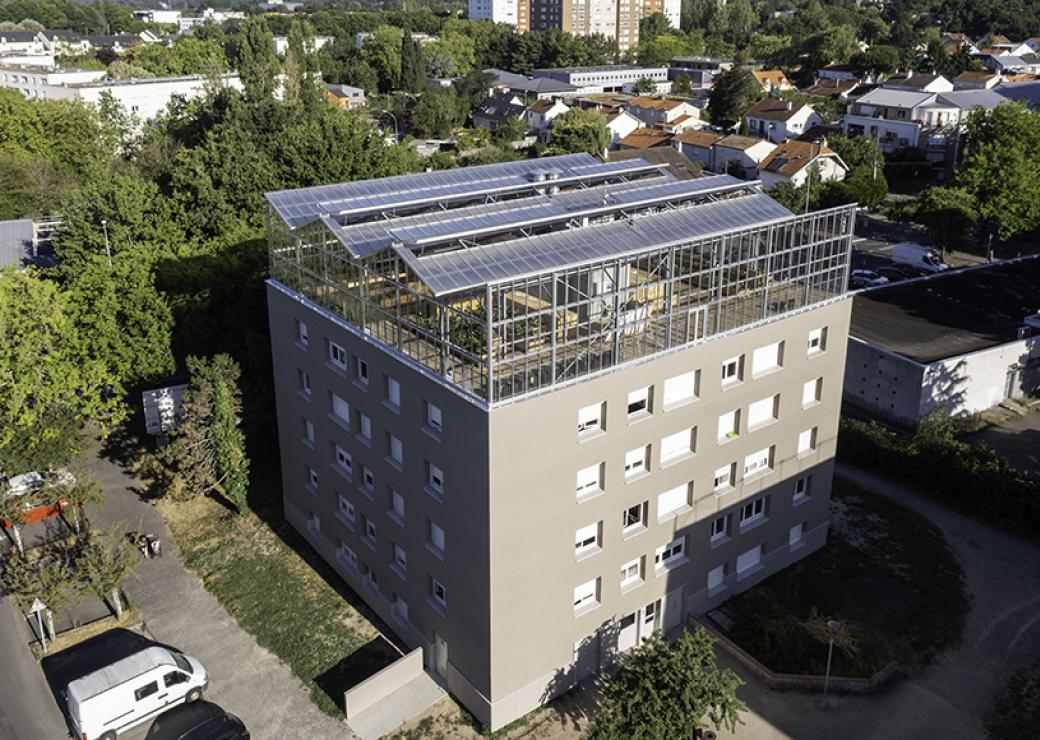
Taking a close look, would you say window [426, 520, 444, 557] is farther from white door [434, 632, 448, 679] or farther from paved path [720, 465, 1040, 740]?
paved path [720, 465, 1040, 740]

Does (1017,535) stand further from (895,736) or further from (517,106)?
(517,106)

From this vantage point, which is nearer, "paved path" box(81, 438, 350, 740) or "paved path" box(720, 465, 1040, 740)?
"paved path" box(720, 465, 1040, 740)

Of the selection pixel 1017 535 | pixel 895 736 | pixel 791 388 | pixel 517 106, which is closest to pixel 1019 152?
pixel 1017 535

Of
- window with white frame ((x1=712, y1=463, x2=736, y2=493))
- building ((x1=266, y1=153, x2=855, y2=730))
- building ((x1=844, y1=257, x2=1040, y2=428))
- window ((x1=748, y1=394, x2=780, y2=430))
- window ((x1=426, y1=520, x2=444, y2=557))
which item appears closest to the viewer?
building ((x1=266, y1=153, x2=855, y2=730))

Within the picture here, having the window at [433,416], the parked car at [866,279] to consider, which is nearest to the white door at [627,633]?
the window at [433,416]

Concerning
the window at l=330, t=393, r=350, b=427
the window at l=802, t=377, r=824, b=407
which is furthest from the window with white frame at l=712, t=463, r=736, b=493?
the window at l=330, t=393, r=350, b=427

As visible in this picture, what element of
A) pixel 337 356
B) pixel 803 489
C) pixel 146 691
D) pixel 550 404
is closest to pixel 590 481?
pixel 550 404

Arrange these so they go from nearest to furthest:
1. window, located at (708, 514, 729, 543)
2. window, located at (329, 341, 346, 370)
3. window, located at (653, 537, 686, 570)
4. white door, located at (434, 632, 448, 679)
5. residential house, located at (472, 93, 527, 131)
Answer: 1. white door, located at (434, 632, 448, 679)
2. window, located at (653, 537, 686, 570)
3. window, located at (329, 341, 346, 370)
4. window, located at (708, 514, 729, 543)
5. residential house, located at (472, 93, 527, 131)
